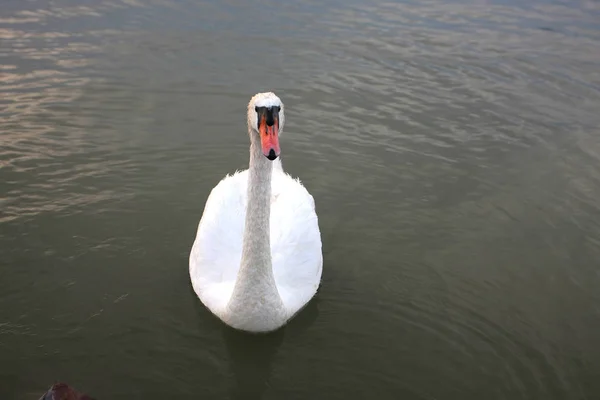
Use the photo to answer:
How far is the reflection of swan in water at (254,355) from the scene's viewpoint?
585 cm

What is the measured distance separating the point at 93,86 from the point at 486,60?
6790mm

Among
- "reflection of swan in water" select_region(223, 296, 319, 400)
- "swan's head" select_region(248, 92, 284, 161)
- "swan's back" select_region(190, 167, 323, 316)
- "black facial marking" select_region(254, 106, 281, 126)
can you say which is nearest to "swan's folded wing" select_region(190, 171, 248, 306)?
"swan's back" select_region(190, 167, 323, 316)

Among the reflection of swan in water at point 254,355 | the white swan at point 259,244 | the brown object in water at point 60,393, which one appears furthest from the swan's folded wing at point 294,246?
the brown object in water at point 60,393

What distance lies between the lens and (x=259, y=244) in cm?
602

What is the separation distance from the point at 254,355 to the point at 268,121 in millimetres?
2133

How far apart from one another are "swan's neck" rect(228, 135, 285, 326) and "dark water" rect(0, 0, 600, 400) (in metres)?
0.40

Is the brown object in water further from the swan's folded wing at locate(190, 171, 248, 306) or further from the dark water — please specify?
the swan's folded wing at locate(190, 171, 248, 306)

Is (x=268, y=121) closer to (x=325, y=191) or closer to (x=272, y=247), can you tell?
(x=272, y=247)

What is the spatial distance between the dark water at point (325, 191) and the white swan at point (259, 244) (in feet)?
0.88

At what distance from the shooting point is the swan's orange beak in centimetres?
529

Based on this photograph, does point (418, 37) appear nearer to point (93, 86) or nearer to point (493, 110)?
point (493, 110)

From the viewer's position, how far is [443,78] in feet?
38.4

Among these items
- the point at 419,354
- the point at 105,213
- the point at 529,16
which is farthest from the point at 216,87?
the point at 529,16

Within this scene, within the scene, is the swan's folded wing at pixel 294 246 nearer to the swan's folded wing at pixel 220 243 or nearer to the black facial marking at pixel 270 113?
the swan's folded wing at pixel 220 243
